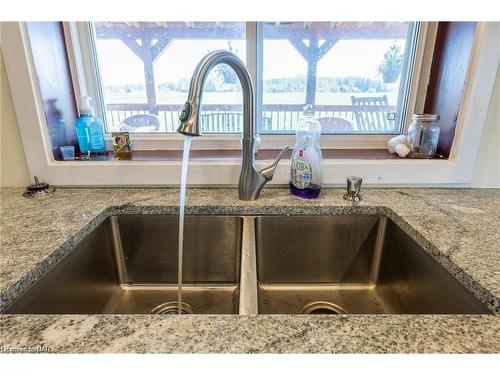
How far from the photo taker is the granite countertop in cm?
41

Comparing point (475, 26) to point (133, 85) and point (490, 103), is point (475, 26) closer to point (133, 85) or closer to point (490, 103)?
point (490, 103)

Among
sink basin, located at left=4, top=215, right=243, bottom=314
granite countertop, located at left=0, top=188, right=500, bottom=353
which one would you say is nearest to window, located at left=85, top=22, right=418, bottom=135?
granite countertop, located at left=0, top=188, right=500, bottom=353

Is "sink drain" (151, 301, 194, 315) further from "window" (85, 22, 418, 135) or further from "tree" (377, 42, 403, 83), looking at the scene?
"tree" (377, 42, 403, 83)

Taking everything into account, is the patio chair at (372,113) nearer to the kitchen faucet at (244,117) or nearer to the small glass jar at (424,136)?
the small glass jar at (424,136)

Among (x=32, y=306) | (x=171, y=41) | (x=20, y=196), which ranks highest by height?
(x=171, y=41)

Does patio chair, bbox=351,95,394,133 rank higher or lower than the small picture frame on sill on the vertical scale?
higher

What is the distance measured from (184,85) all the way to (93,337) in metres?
1.00

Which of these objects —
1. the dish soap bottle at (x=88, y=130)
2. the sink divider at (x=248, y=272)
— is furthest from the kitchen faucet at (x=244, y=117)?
the dish soap bottle at (x=88, y=130)

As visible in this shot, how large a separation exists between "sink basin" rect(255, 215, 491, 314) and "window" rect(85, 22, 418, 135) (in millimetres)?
503

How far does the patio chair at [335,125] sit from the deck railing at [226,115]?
0.04 feet

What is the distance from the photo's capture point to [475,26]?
852mm

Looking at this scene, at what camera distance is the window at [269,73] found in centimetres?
112

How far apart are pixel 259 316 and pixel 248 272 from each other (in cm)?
18
